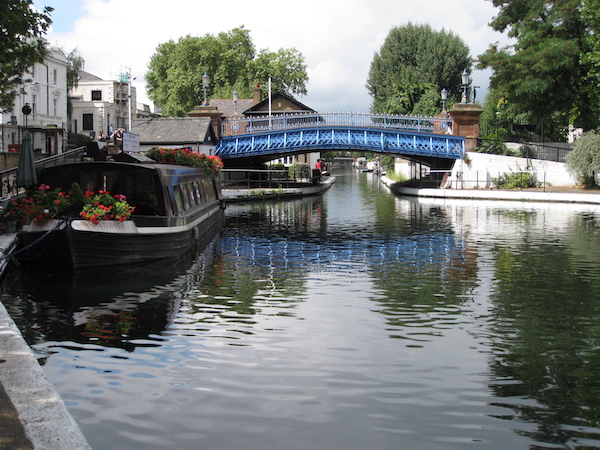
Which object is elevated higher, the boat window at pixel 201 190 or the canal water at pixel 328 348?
the boat window at pixel 201 190

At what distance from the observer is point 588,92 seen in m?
40.8

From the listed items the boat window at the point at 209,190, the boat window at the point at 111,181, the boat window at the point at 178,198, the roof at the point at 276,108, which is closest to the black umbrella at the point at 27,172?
the boat window at the point at 111,181

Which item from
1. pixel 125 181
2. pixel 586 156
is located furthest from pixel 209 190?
pixel 586 156

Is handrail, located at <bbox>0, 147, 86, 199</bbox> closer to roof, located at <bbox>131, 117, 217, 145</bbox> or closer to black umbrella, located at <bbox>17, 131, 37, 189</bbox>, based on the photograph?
black umbrella, located at <bbox>17, 131, 37, 189</bbox>

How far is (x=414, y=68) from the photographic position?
7881cm

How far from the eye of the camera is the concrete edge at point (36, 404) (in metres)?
5.36

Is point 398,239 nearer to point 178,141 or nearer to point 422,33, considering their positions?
point 178,141

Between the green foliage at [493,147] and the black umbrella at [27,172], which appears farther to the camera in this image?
the green foliage at [493,147]

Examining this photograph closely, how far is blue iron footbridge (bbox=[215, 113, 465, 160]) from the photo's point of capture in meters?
45.9

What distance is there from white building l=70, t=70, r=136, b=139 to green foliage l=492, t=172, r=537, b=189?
171 feet

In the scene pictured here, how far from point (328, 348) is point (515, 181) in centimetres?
3629

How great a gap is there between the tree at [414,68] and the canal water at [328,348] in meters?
55.2

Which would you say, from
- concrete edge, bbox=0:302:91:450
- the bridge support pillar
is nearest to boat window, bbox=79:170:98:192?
concrete edge, bbox=0:302:91:450

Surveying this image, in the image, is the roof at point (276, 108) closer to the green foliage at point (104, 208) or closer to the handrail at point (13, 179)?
the handrail at point (13, 179)
